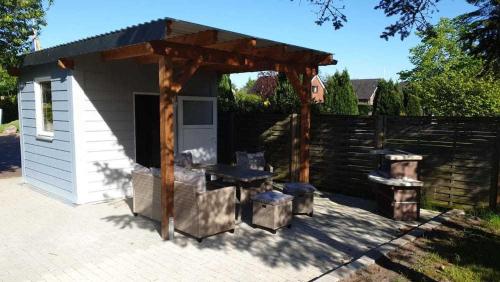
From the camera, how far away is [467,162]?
19.3ft

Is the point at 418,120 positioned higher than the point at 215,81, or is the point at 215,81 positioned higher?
the point at 215,81

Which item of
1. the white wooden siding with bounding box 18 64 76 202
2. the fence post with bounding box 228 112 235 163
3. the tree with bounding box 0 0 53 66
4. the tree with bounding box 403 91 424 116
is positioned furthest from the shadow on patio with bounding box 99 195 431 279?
the tree with bounding box 403 91 424 116

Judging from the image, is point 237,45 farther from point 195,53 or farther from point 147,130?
point 147,130

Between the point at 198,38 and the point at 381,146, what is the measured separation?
398cm

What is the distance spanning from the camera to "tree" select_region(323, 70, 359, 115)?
17.4 metres

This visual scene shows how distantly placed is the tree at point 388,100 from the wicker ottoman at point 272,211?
13313 millimetres

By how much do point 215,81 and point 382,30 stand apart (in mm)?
4458

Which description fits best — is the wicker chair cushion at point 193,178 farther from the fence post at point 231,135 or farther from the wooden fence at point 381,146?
the fence post at point 231,135

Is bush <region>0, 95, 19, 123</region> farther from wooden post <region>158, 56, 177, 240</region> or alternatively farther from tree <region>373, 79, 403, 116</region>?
wooden post <region>158, 56, 177, 240</region>

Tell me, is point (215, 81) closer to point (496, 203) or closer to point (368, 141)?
point (368, 141)

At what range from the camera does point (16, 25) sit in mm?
8234

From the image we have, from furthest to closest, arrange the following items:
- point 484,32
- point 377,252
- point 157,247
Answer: point 157,247
point 377,252
point 484,32

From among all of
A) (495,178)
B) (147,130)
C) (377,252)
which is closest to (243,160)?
(147,130)

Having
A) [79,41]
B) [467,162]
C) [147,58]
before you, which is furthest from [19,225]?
[467,162]
